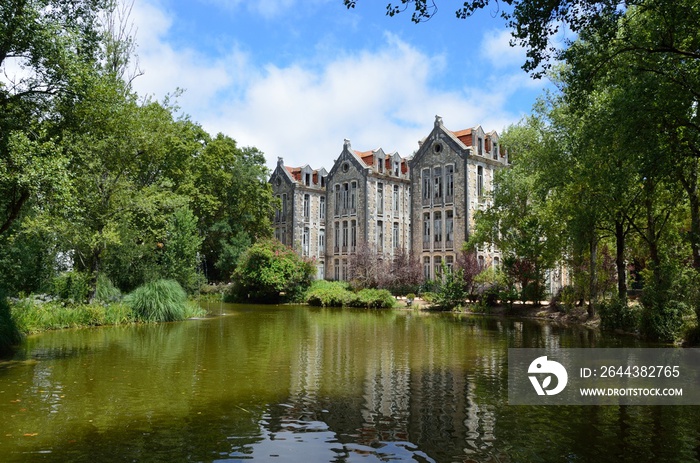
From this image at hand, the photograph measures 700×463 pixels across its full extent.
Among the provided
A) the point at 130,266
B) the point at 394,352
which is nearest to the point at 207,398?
the point at 394,352

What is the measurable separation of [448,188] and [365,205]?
890 cm

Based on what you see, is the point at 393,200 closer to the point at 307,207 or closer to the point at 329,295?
the point at 307,207

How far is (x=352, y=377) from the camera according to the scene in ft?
35.3

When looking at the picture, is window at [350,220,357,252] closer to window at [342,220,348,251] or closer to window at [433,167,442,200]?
window at [342,220,348,251]

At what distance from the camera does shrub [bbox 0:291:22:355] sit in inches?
519

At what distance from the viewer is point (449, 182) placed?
42.9 m

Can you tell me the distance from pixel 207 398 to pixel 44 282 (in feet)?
58.5

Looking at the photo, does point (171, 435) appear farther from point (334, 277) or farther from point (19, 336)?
point (334, 277)

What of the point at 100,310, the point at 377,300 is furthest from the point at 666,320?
the point at 377,300

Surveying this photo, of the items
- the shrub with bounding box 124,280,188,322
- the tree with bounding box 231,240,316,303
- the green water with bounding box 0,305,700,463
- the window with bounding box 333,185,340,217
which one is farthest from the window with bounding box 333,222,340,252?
the green water with bounding box 0,305,700,463

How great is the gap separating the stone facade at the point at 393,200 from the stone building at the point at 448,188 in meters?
0.08
